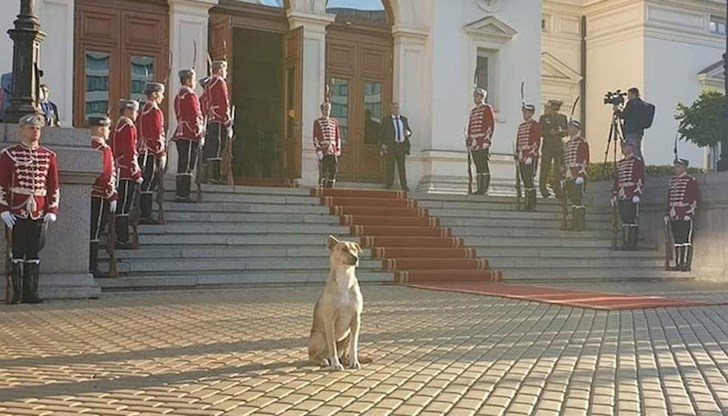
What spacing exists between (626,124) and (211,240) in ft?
29.4

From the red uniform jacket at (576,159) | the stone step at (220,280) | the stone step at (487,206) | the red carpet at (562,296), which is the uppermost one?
the red uniform jacket at (576,159)

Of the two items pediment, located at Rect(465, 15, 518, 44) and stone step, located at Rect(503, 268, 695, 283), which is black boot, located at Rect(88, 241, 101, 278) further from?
pediment, located at Rect(465, 15, 518, 44)

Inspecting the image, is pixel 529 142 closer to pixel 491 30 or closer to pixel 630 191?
pixel 630 191

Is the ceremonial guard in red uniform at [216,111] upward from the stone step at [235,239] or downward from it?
upward

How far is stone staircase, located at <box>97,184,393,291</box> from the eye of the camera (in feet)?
42.5

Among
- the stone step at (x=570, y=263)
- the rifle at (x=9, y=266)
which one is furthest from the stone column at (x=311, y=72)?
the rifle at (x=9, y=266)

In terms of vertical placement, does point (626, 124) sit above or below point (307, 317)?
above

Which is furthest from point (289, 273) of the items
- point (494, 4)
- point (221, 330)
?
point (494, 4)

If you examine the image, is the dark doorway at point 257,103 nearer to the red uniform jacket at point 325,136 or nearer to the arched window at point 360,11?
the arched window at point 360,11

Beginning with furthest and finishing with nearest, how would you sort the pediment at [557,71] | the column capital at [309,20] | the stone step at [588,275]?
the pediment at [557,71] < the column capital at [309,20] < the stone step at [588,275]

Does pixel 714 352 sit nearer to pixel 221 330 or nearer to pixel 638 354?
pixel 638 354

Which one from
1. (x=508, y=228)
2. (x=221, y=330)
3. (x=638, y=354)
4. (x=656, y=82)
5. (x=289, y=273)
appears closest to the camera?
(x=638, y=354)

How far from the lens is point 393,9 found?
73.4 ft

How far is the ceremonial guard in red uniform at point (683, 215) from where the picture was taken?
683 inches
